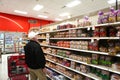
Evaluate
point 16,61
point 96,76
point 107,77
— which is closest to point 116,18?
point 107,77

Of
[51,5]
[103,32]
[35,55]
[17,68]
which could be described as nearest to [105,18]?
[103,32]

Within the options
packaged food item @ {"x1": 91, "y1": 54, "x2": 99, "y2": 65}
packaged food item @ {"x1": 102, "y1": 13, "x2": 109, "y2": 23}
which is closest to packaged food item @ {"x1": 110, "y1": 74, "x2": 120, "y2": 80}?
packaged food item @ {"x1": 91, "y1": 54, "x2": 99, "y2": 65}

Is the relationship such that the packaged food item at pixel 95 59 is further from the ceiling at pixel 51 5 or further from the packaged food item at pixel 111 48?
the ceiling at pixel 51 5

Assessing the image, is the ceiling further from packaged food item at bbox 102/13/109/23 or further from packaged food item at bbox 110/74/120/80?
packaged food item at bbox 110/74/120/80

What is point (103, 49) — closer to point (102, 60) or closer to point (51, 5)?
point (102, 60)

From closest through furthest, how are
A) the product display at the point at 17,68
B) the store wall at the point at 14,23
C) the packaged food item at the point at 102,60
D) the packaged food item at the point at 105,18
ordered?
the packaged food item at the point at 105,18 < the packaged food item at the point at 102,60 < the product display at the point at 17,68 < the store wall at the point at 14,23

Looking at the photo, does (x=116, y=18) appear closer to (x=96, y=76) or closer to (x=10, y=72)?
(x=96, y=76)

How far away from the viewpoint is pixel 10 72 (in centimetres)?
442

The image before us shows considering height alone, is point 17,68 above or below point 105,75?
below

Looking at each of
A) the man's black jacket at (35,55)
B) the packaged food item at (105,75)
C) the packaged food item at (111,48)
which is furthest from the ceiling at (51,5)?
the packaged food item at (105,75)

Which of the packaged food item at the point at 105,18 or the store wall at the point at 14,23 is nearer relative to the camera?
the packaged food item at the point at 105,18

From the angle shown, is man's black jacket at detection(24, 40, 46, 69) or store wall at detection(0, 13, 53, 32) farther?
store wall at detection(0, 13, 53, 32)

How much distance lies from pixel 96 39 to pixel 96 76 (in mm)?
817

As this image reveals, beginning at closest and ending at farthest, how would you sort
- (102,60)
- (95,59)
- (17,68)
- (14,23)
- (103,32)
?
1. (103,32)
2. (102,60)
3. (95,59)
4. (17,68)
5. (14,23)
